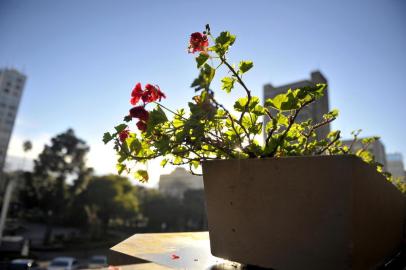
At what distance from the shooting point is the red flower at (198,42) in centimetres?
89

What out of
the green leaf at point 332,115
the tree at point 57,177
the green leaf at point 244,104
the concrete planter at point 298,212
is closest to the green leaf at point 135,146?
the concrete planter at point 298,212

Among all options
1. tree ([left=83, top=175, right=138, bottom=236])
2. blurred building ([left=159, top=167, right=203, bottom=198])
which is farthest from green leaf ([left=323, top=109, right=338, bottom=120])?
blurred building ([left=159, top=167, right=203, bottom=198])

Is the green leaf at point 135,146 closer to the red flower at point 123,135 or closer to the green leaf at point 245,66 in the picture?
the red flower at point 123,135

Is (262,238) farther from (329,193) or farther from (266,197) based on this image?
(329,193)

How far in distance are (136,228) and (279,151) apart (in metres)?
31.6

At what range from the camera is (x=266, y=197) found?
2.48 ft

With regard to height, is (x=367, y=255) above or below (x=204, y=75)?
below

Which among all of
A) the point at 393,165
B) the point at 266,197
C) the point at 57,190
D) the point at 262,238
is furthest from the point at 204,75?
the point at 393,165

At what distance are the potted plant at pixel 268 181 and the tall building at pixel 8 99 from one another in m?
70.8

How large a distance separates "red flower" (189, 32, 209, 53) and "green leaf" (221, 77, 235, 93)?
0.44ft

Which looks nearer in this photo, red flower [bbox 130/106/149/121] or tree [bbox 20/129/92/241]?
red flower [bbox 130/106/149/121]

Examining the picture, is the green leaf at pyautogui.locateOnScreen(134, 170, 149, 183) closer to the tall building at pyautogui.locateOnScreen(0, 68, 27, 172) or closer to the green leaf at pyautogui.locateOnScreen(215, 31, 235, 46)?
the green leaf at pyautogui.locateOnScreen(215, 31, 235, 46)

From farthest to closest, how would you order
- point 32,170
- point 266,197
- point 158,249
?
point 32,170 < point 158,249 < point 266,197

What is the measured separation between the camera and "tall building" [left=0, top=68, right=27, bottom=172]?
191ft
